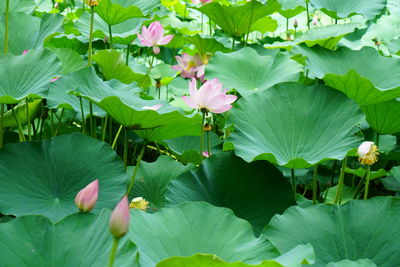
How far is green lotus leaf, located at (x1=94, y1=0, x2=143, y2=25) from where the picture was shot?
174 centimetres

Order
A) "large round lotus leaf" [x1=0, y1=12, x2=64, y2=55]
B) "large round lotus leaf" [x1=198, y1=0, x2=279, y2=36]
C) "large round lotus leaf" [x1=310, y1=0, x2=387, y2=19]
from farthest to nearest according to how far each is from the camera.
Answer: "large round lotus leaf" [x1=310, y1=0, x2=387, y2=19]
"large round lotus leaf" [x1=198, y1=0, x2=279, y2=36]
"large round lotus leaf" [x1=0, y1=12, x2=64, y2=55]

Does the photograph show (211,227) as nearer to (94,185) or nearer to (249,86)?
(94,185)

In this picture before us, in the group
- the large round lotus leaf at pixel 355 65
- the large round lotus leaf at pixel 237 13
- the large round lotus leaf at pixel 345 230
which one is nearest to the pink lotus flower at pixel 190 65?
the large round lotus leaf at pixel 237 13

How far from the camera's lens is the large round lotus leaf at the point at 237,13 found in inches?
72.0

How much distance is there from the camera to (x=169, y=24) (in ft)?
9.12

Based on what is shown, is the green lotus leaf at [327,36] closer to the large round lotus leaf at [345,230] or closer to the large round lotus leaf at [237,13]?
the large round lotus leaf at [237,13]

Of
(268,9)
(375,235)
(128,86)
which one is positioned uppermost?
(268,9)

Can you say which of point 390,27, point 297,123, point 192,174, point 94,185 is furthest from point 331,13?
point 94,185

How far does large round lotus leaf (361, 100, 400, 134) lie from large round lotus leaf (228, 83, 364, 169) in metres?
0.20

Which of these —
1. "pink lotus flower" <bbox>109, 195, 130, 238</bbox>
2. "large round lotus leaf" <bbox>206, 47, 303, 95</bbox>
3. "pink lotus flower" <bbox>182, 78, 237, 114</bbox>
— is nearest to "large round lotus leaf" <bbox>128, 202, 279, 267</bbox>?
"pink lotus flower" <bbox>109, 195, 130, 238</bbox>

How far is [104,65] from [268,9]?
62 centimetres

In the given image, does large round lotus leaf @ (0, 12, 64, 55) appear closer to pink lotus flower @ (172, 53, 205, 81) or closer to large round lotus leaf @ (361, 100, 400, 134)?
pink lotus flower @ (172, 53, 205, 81)

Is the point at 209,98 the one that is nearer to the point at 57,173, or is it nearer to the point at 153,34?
the point at 57,173

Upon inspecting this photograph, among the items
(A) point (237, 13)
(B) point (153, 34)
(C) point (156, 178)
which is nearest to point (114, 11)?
(B) point (153, 34)
